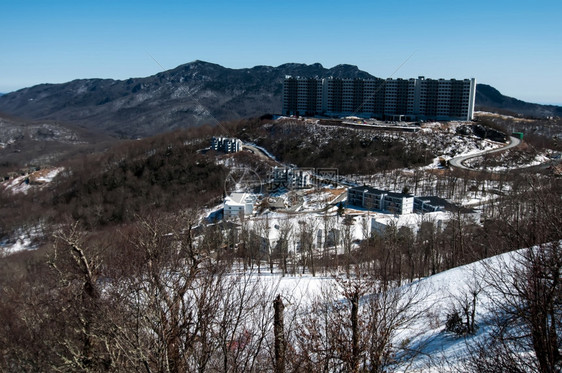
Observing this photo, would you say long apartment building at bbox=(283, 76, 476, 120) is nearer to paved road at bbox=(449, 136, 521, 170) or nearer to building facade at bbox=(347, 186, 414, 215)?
paved road at bbox=(449, 136, 521, 170)

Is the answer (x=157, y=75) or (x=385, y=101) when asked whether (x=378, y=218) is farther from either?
(x=157, y=75)

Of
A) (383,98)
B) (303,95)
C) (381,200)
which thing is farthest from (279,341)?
(303,95)

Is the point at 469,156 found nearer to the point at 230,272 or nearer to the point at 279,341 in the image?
the point at 230,272

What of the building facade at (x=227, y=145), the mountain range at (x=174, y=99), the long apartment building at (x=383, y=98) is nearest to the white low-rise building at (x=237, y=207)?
the building facade at (x=227, y=145)

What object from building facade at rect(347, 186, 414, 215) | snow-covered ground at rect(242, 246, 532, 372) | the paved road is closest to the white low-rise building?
building facade at rect(347, 186, 414, 215)

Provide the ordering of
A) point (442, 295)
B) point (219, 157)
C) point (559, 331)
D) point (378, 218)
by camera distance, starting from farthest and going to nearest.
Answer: point (219, 157) < point (378, 218) < point (442, 295) < point (559, 331)

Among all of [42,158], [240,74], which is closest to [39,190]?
[42,158]
